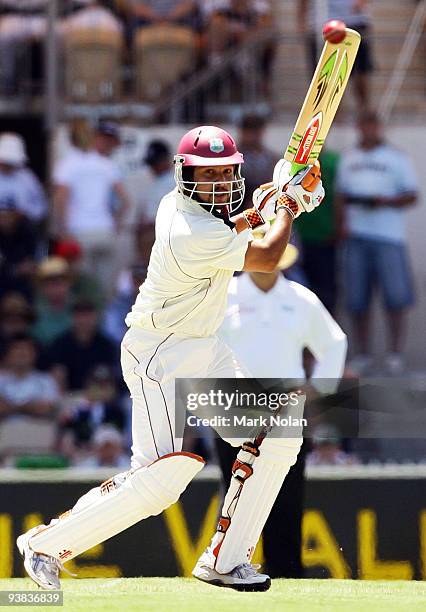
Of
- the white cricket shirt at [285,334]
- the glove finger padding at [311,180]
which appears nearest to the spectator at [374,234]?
the white cricket shirt at [285,334]

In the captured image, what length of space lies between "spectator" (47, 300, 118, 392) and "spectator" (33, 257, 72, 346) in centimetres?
9

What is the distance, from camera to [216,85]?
9.38 metres

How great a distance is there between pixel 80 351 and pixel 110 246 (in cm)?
86

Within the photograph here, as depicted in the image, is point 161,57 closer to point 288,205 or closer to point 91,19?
point 91,19

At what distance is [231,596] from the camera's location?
181 inches

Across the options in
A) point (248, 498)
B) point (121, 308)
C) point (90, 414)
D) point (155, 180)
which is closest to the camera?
point (248, 498)

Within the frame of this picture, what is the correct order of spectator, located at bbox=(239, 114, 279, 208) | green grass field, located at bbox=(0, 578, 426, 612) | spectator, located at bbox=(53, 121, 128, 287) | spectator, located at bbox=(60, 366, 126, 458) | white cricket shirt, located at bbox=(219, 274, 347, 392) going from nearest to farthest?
green grass field, located at bbox=(0, 578, 426, 612) < white cricket shirt, located at bbox=(219, 274, 347, 392) < spectator, located at bbox=(60, 366, 126, 458) < spectator, located at bbox=(239, 114, 279, 208) < spectator, located at bbox=(53, 121, 128, 287)

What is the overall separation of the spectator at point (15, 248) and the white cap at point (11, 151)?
247mm

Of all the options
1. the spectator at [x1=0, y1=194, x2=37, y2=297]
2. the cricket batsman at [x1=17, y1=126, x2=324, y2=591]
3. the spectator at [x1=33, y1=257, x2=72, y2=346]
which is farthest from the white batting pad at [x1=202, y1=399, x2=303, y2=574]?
the spectator at [x1=0, y1=194, x2=37, y2=297]

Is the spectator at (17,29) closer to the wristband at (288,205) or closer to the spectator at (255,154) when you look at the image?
the spectator at (255,154)

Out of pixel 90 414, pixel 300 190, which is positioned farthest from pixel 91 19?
pixel 300 190

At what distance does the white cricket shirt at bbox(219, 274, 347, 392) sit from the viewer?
18.4ft

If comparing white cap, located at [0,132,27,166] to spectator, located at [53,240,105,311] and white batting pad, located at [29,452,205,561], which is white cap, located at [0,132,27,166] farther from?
white batting pad, located at [29,452,205,561]

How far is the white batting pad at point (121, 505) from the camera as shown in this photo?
4484mm
